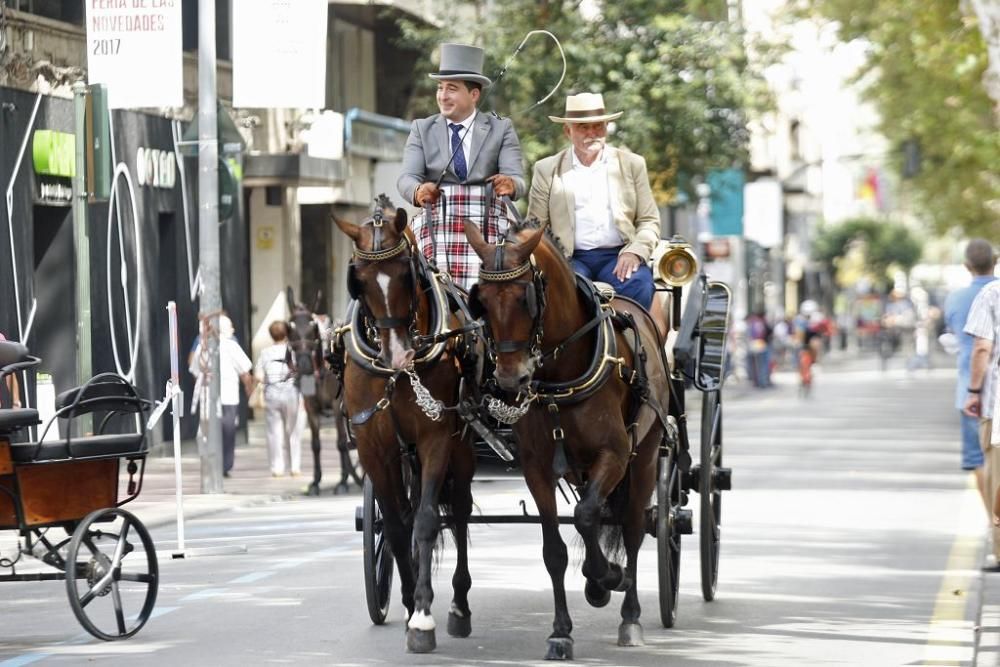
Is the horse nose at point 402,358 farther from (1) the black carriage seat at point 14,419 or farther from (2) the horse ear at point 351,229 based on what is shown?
(1) the black carriage seat at point 14,419

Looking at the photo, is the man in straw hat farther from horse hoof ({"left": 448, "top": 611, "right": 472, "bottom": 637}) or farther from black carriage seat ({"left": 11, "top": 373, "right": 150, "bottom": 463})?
black carriage seat ({"left": 11, "top": 373, "right": 150, "bottom": 463})

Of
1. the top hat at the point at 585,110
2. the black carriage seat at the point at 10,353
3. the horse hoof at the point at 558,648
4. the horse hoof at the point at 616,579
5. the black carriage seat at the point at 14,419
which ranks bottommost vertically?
the horse hoof at the point at 558,648

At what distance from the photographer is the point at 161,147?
2703cm

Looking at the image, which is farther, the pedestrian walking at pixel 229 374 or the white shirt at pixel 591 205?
the pedestrian walking at pixel 229 374

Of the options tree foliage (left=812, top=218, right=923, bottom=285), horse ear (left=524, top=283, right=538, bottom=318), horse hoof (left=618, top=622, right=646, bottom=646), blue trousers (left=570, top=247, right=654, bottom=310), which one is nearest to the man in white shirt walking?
blue trousers (left=570, top=247, right=654, bottom=310)

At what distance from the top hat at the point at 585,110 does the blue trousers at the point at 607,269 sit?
0.69 m

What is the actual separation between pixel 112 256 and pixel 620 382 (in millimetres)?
16386

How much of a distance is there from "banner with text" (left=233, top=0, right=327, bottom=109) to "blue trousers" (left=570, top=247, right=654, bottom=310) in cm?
1008

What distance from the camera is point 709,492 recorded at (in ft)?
39.0

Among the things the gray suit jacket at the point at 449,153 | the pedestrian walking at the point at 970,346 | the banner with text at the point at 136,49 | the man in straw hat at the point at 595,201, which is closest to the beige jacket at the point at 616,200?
the man in straw hat at the point at 595,201

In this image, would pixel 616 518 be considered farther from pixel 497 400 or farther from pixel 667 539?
pixel 497 400

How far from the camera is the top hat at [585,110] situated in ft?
35.6

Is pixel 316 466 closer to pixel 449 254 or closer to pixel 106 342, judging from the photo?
pixel 106 342

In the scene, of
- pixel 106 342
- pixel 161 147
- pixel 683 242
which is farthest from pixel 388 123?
pixel 683 242
